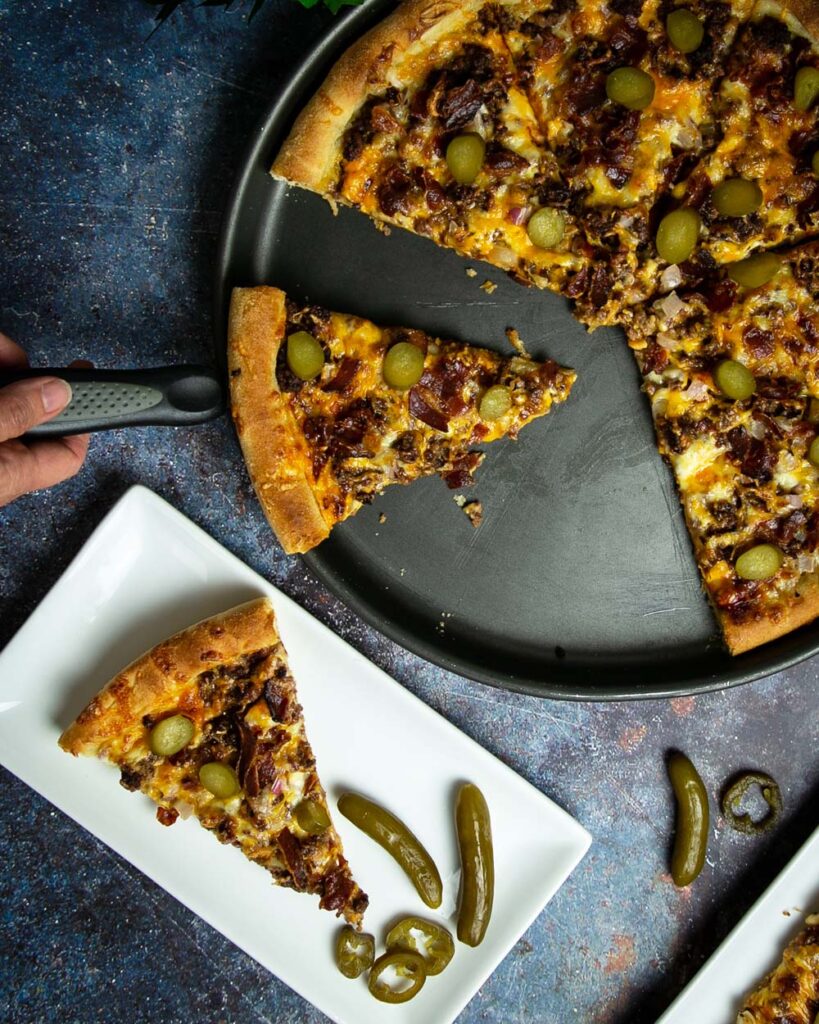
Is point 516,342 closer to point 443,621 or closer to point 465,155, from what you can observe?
point 465,155

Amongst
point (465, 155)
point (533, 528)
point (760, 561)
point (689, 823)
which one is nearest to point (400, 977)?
point (689, 823)

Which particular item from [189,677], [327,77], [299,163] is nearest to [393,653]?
[189,677]

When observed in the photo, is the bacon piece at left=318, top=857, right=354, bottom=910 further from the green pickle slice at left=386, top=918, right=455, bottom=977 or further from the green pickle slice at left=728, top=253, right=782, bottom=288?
the green pickle slice at left=728, top=253, right=782, bottom=288

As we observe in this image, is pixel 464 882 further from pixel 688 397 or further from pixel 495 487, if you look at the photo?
pixel 688 397

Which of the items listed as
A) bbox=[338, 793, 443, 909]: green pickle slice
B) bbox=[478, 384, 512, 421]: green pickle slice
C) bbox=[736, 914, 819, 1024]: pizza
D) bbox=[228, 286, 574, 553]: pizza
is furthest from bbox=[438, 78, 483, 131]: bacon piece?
bbox=[736, 914, 819, 1024]: pizza

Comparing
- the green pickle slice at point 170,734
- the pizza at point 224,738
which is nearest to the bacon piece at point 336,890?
the pizza at point 224,738

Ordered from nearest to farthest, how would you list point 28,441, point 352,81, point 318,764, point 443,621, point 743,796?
1. point 28,441
2. point 352,81
3. point 443,621
4. point 318,764
5. point 743,796
